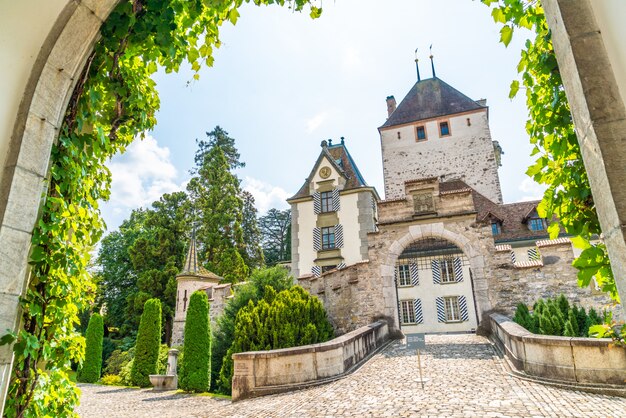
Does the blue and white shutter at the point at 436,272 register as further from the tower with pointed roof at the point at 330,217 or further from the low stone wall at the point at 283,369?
the low stone wall at the point at 283,369

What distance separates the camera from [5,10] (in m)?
1.89

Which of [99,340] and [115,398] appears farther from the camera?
[99,340]

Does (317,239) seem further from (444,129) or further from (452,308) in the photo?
(444,129)

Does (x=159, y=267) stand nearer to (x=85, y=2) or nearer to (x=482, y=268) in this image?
(x=482, y=268)

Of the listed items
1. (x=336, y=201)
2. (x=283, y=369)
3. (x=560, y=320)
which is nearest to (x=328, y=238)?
(x=336, y=201)

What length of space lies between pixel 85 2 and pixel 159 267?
2871cm

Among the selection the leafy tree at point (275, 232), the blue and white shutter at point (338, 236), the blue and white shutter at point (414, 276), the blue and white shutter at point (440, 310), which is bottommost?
the blue and white shutter at point (440, 310)

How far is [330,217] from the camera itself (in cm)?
2211

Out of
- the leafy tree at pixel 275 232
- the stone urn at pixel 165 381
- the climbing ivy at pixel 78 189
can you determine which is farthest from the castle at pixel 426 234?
the leafy tree at pixel 275 232

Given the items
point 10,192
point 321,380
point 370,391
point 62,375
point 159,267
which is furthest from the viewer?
point 159,267

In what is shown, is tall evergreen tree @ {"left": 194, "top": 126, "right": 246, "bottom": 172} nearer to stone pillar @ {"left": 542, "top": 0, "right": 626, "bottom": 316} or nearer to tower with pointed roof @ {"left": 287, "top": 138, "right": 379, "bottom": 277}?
tower with pointed roof @ {"left": 287, "top": 138, "right": 379, "bottom": 277}

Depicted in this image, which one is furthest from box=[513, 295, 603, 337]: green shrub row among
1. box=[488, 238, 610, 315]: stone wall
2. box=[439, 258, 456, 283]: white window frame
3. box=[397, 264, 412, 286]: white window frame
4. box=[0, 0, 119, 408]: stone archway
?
box=[397, 264, 412, 286]: white window frame

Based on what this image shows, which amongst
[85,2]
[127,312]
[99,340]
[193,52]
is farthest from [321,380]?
[127,312]

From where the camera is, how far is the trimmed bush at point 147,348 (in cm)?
1644
